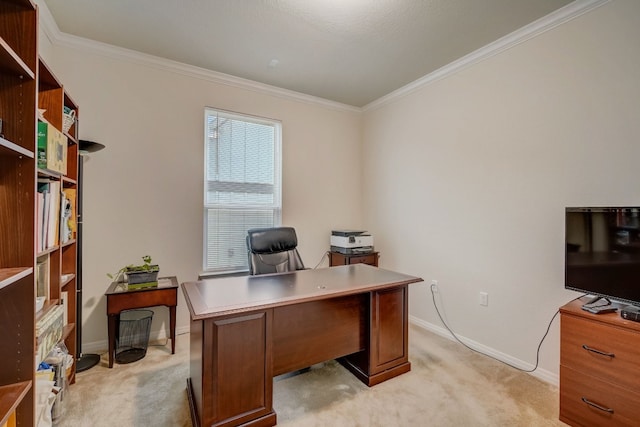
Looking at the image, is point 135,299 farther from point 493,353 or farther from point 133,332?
point 493,353

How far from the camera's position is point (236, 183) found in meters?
3.27

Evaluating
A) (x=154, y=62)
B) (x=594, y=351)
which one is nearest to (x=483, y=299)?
(x=594, y=351)

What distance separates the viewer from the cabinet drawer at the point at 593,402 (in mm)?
1487

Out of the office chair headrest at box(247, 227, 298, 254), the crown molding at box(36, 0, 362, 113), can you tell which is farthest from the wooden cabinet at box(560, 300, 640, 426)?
the crown molding at box(36, 0, 362, 113)

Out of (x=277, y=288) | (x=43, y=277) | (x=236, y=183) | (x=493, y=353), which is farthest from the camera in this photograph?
(x=236, y=183)

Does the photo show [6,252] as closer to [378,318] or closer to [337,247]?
[378,318]

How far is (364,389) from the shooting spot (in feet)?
6.67

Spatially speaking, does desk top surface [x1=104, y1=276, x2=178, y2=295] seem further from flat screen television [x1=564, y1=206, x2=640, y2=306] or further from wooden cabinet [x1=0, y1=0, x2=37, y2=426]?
flat screen television [x1=564, y1=206, x2=640, y2=306]

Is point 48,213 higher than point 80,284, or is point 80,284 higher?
point 48,213

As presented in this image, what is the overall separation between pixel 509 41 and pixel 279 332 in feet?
9.29

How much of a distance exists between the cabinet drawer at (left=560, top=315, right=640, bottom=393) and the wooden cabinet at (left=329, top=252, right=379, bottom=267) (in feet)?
6.69

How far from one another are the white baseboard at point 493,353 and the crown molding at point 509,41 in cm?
251

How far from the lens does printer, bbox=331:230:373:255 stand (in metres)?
3.50

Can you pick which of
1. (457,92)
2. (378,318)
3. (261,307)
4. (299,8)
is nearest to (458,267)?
(378,318)
